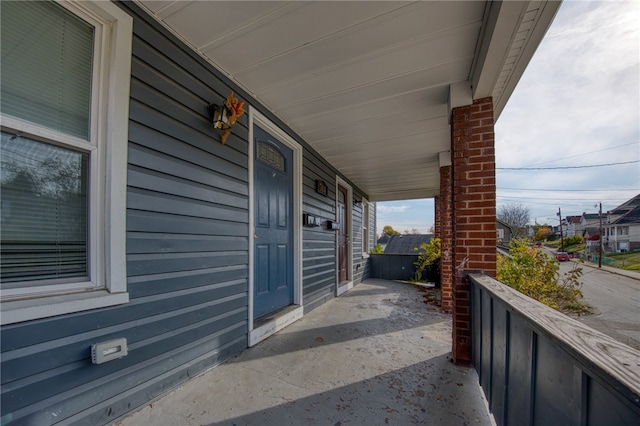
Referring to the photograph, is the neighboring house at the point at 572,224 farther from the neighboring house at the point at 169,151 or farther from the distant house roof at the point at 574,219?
the neighboring house at the point at 169,151

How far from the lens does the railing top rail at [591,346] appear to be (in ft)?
1.68

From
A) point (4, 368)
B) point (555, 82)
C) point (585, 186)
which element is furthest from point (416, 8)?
point (585, 186)

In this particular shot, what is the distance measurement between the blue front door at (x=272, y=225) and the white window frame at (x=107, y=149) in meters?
1.35

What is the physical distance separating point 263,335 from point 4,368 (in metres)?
1.84

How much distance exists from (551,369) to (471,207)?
1592mm

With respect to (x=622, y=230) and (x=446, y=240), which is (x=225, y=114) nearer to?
(x=446, y=240)

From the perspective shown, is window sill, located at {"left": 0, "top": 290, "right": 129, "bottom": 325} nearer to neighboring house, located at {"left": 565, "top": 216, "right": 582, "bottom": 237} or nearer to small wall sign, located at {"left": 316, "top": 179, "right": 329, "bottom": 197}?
small wall sign, located at {"left": 316, "top": 179, "right": 329, "bottom": 197}

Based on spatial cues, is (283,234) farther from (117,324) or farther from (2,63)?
(2,63)

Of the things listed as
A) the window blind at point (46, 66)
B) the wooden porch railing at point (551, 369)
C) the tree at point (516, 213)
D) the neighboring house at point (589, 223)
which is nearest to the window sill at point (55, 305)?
the window blind at point (46, 66)

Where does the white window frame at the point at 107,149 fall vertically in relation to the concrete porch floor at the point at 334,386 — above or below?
above

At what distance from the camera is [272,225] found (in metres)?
3.05

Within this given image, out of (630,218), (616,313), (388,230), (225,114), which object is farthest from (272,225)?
(388,230)

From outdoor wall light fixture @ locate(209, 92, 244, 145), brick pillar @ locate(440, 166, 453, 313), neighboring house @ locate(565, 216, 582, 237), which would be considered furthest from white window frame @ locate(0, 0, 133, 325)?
neighboring house @ locate(565, 216, 582, 237)

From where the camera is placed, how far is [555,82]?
2521 mm
